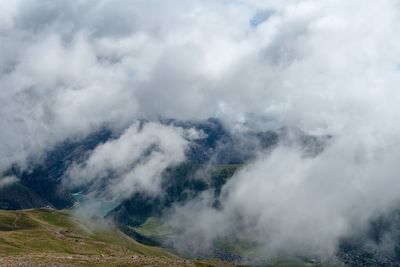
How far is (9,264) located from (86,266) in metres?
36.1

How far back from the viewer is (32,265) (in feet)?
573

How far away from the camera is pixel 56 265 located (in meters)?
180

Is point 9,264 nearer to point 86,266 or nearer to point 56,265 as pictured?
point 56,265

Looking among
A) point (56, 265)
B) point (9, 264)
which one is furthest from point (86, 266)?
point (9, 264)

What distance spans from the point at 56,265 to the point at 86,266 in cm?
1959

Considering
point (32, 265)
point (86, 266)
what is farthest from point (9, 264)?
point (86, 266)

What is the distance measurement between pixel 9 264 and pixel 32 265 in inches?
333

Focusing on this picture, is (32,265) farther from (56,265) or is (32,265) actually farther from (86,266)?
(86,266)

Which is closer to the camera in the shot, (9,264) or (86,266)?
(9,264)

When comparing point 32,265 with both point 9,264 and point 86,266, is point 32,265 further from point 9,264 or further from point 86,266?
point 86,266

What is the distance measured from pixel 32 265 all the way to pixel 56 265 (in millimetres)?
9245

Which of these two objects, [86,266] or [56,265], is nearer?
[56,265]

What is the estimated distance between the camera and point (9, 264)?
16962 cm
